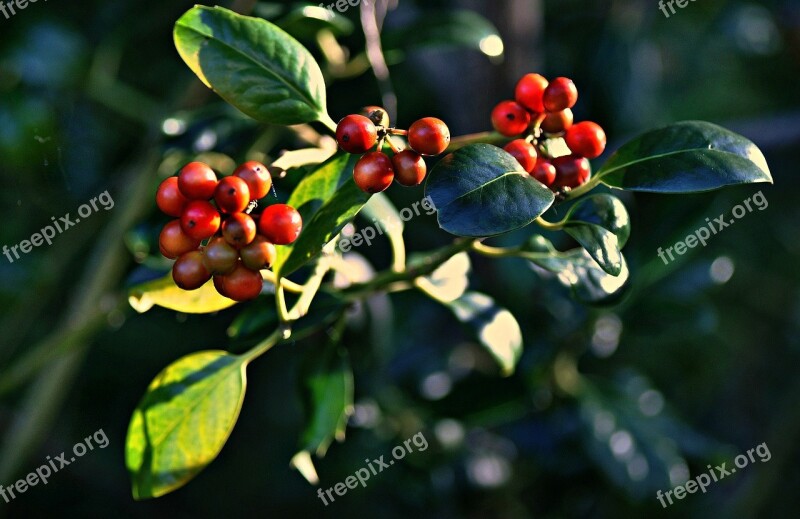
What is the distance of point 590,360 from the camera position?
150cm

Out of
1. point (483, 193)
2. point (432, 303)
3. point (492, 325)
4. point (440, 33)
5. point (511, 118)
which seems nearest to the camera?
point (483, 193)

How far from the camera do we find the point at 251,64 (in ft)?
2.26

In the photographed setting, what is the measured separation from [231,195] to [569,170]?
0.84 ft

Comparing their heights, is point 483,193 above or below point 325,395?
above

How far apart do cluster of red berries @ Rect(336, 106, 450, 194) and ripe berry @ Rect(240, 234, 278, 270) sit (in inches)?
3.1

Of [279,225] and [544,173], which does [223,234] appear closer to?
[279,225]

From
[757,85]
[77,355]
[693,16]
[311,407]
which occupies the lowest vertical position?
[757,85]

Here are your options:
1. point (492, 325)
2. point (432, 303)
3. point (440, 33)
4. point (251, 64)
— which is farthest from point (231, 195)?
point (432, 303)

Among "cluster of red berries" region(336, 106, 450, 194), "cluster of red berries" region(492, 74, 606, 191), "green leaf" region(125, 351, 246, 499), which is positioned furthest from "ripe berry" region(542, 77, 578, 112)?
"green leaf" region(125, 351, 246, 499)

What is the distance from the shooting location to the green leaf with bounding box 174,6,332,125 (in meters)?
0.68

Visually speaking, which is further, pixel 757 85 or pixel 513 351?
pixel 757 85

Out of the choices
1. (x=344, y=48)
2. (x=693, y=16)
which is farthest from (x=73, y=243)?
(x=693, y=16)

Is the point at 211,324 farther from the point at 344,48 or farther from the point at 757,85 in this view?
the point at 757,85

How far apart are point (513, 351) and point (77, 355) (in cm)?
74
